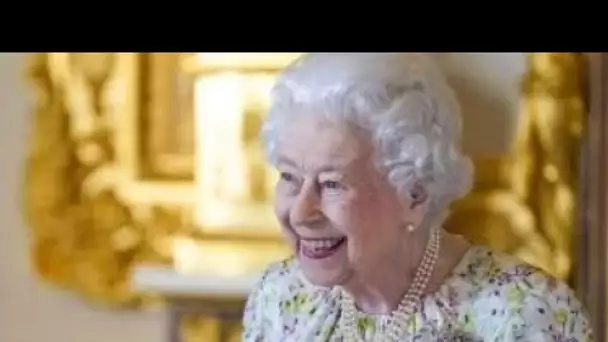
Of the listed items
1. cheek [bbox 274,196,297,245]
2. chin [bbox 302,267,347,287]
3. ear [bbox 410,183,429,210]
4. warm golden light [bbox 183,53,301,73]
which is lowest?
chin [bbox 302,267,347,287]

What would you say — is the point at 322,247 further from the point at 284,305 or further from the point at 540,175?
the point at 540,175

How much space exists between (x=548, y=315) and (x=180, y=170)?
0.42 metres

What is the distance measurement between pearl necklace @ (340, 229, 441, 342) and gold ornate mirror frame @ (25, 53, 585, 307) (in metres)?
0.05

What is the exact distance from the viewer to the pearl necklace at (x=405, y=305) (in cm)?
97

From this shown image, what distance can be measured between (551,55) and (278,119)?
12.0 inches

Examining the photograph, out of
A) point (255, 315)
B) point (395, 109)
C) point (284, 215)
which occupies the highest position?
point (395, 109)

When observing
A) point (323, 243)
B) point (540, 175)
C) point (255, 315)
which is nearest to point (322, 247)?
point (323, 243)

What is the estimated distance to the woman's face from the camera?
94cm

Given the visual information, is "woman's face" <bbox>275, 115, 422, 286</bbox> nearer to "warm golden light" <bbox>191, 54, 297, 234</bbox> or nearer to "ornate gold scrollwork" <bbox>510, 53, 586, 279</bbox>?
"warm golden light" <bbox>191, 54, 297, 234</bbox>

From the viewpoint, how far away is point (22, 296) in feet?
3.59

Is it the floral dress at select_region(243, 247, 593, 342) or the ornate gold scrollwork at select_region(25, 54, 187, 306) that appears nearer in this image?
the floral dress at select_region(243, 247, 593, 342)

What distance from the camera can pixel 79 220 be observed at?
1.12m

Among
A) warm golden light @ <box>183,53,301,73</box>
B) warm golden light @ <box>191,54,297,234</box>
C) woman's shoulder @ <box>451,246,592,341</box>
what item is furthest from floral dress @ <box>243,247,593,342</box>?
warm golden light @ <box>183,53,301,73</box>

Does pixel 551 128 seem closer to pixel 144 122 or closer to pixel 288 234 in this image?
pixel 288 234
